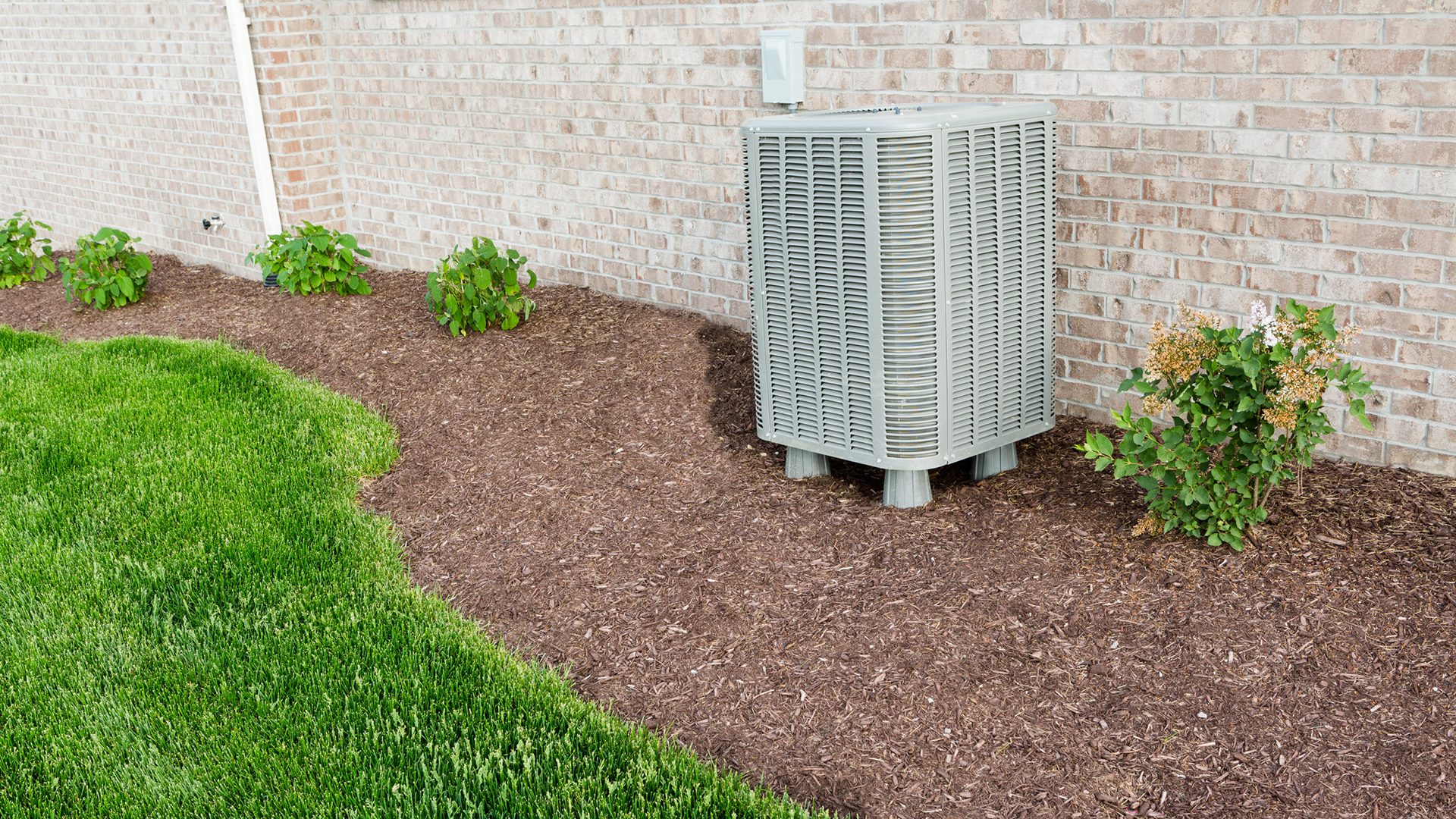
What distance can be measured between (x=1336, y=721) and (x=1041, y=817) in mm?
798

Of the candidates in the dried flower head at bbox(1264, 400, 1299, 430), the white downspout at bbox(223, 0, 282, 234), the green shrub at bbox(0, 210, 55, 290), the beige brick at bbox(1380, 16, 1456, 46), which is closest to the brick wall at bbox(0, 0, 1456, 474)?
the beige brick at bbox(1380, 16, 1456, 46)

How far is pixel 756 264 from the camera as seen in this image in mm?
4375

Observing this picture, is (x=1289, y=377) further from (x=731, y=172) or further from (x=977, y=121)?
(x=731, y=172)

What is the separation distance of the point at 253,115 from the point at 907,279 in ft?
19.8

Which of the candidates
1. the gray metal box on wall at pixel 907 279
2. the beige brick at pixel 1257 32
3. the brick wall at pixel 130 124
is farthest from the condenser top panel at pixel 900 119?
the brick wall at pixel 130 124

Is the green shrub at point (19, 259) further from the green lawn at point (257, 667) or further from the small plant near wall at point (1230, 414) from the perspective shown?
the small plant near wall at point (1230, 414)

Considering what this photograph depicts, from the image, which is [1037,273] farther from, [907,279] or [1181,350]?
[1181,350]

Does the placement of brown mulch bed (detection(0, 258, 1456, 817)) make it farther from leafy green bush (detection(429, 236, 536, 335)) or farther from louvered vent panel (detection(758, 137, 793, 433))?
leafy green bush (detection(429, 236, 536, 335))

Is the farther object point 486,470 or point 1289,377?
point 486,470

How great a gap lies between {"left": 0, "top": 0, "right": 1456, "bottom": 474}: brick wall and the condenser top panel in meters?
0.47

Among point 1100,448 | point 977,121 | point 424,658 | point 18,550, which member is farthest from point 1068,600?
point 18,550

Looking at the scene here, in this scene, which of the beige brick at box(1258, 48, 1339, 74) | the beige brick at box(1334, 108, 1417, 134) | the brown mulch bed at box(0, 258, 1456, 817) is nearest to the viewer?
the brown mulch bed at box(0, 258, 1456, 817)

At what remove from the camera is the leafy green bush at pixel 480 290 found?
21.1 feet

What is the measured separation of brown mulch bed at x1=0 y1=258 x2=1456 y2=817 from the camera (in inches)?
115
